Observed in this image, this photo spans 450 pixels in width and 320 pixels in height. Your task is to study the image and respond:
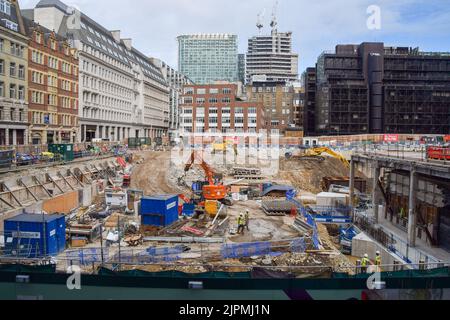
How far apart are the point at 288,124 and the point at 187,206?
96.7m

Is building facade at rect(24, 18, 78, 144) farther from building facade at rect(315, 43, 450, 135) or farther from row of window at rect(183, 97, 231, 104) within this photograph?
building facade at rect(315, 43, 450, 135)

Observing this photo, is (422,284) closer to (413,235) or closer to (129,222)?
(413,235)

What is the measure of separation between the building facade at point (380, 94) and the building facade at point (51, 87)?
64670 millimetres

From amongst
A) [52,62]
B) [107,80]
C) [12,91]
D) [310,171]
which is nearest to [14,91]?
[12,91]

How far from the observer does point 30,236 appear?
63.0ft

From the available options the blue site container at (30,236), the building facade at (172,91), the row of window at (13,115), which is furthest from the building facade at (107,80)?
the blue site container at (30,236)

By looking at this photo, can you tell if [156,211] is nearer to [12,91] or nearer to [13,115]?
[13,115]

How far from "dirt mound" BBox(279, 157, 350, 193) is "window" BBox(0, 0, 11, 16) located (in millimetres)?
40791

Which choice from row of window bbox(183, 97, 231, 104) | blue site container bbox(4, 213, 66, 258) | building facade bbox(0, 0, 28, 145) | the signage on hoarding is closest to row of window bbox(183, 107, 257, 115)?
row of window bbox(183, 97, 231, 104)

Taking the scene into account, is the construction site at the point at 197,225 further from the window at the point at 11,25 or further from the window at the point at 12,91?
the window at the point at 11,25

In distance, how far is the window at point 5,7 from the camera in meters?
50.2

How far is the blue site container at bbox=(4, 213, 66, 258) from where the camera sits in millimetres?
18828

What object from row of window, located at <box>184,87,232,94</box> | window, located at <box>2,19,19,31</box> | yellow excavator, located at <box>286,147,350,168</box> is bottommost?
yellow excavator, located at <box>286,147,350,168</box>

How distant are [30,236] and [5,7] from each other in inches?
1697
